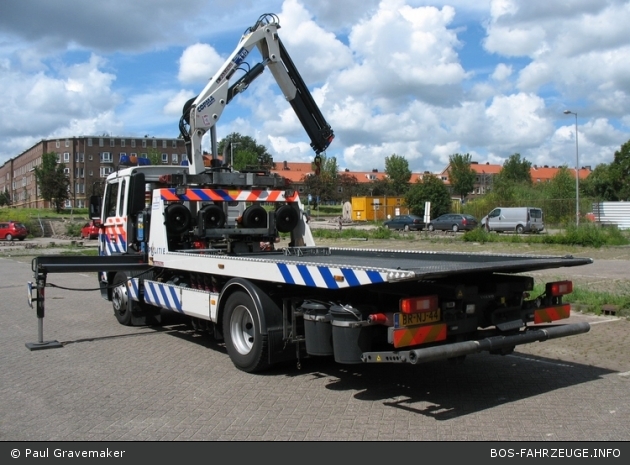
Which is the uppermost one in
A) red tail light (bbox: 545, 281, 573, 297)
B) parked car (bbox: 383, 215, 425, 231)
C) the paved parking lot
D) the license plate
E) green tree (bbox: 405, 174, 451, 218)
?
green tree (bbox: 405, 174, 451, 218)

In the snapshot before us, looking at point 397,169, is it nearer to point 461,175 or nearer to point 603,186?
point 461,175

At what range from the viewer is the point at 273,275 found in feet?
22.9

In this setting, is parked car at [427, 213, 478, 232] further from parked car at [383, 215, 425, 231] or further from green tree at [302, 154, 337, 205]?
green tree at [302, 154, 337, 205]

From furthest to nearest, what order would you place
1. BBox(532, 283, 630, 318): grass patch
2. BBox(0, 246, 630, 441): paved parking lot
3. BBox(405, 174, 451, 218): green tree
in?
BBox(405, 174, 451, 218): green tree
BBox(532, 283, 630, 318): grass patch
BBox(0, 246, 630, 441): paved parking lot

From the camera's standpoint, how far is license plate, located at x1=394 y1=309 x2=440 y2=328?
595 centimetres

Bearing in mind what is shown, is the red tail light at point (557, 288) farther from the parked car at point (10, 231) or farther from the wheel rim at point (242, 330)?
the parked car at point (10, 231)

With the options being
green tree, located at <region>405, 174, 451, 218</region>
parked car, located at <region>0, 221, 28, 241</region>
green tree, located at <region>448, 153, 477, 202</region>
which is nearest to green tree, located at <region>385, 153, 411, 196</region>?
green tree, located at <region>448, 153, 477, 202</region>

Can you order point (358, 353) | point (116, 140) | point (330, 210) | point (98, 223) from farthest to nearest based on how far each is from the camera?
point (116, 140), point (330, 210), point (98, 223), point (358, 353)

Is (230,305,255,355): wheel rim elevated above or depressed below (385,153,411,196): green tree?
below

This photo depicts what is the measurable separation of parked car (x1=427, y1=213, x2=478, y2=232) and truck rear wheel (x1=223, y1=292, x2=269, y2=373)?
43.5 metres
